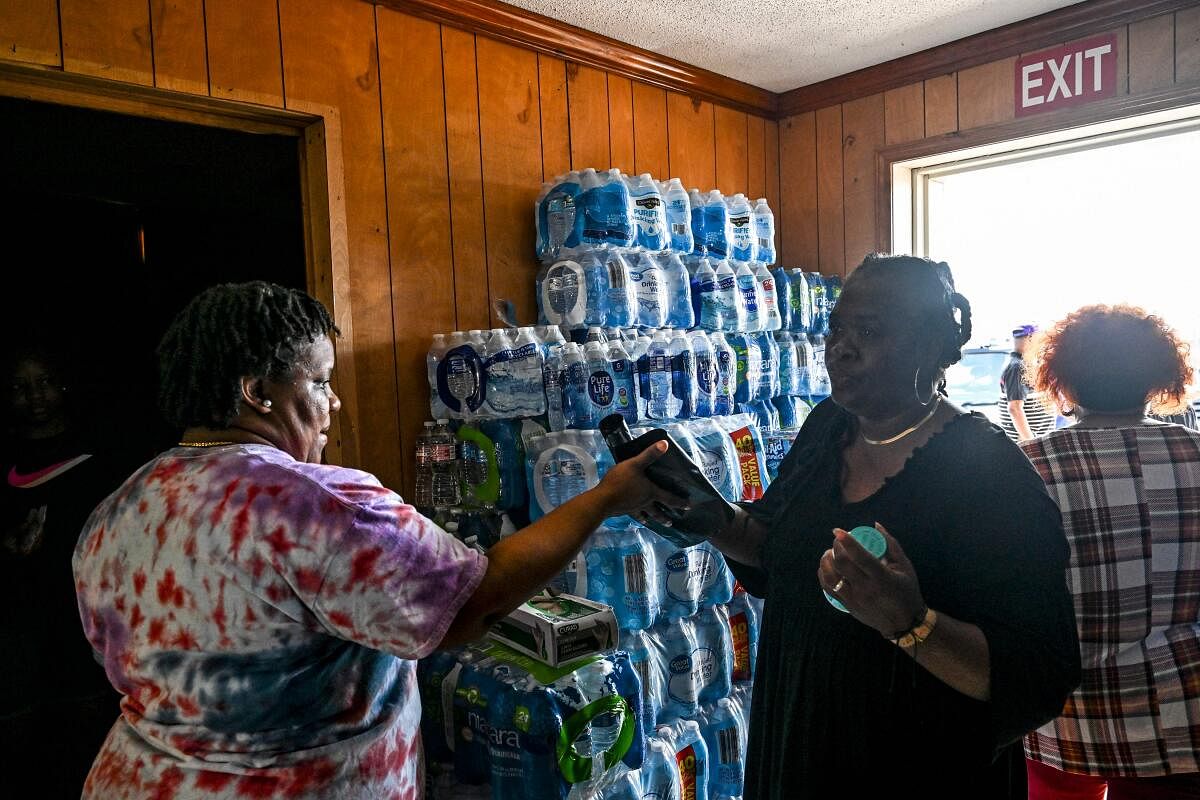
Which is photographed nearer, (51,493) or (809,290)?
(51,493)

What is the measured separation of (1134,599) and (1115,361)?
0.50 meters

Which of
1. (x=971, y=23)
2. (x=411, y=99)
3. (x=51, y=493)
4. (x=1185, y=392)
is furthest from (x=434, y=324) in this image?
(x=971, y=23)

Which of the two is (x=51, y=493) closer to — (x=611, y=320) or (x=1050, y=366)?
(x=611, y=320)

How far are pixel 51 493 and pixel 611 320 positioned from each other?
1.64 m

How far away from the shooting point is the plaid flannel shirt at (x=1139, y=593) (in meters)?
1.56

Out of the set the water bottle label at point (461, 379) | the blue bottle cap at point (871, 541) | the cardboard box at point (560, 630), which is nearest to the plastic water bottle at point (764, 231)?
the water bottle label at point (461, 379)

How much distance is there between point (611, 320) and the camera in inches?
94.8

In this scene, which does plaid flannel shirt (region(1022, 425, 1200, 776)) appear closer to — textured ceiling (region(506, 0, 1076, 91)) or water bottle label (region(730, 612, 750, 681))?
water bottle label (region(730, 612, 750, 681))

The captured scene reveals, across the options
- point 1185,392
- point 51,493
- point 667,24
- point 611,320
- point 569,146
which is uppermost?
point 667,24

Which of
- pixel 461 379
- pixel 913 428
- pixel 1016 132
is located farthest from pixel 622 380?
pixel 1016 132

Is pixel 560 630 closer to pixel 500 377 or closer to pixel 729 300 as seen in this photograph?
pixel 500 377

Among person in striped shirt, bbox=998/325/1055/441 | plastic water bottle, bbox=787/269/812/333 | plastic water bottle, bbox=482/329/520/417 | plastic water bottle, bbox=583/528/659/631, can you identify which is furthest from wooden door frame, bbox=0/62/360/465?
person in striped shirt, bbox=998/325/1055/441

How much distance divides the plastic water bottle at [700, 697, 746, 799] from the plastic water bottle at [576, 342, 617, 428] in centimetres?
104

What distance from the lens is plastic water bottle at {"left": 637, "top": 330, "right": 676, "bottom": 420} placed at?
2328 mm
